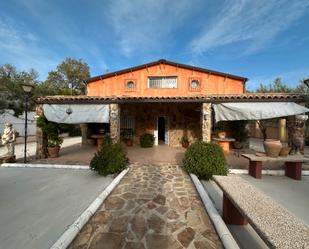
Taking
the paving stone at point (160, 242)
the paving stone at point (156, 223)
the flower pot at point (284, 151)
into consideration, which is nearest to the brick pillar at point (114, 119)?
the paving stone at point (156, 223)

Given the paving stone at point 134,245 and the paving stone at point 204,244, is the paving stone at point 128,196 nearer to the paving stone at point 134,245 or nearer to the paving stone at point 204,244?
the paving stone at point 134,245

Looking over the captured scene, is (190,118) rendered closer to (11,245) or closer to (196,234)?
(196,234)

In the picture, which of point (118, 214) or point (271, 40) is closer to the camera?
point (118, 214)

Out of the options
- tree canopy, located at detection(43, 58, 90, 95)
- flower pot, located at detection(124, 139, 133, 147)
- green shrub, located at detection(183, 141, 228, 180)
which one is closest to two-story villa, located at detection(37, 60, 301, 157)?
flower pot, located at detection(124, 139, 133, 147)

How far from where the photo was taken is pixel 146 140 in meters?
11.3

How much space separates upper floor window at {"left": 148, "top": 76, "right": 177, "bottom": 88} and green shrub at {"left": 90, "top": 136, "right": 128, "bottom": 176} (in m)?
8.02

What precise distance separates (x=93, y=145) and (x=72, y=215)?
942 cm

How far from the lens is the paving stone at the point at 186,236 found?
272 centimetres

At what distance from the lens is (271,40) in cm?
1146

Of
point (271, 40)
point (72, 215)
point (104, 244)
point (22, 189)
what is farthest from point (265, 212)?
point (271, 40)

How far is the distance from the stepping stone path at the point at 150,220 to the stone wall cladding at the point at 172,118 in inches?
275

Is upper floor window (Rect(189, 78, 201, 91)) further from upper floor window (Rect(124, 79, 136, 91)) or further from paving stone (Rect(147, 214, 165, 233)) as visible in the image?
paving stone (Rect(147, 214, 165, 233))

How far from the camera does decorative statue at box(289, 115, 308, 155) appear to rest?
6660 millimetres

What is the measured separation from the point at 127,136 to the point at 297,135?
8.97 meters
